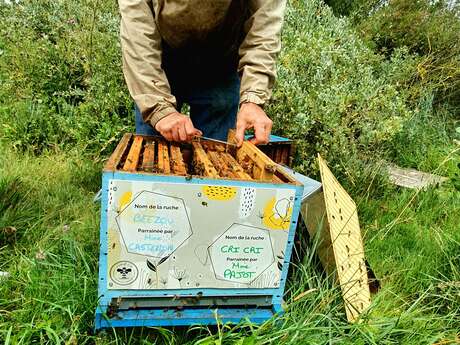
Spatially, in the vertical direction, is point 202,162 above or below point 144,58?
below

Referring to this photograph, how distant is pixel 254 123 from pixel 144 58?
561 mm

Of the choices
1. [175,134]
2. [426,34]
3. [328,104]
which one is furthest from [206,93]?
[426,34]

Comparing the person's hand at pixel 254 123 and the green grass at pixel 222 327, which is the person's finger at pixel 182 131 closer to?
the person's hand at pixel 254 123

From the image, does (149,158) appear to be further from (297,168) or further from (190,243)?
(297,168)

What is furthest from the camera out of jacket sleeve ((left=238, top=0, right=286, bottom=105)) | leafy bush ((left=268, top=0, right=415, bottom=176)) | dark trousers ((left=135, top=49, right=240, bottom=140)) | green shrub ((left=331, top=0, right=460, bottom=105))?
green shrub ((left=331, top=0, right=460, bottom=105))

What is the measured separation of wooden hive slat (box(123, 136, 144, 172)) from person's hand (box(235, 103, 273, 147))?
0.44m

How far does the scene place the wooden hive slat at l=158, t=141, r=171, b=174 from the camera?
5.00ft

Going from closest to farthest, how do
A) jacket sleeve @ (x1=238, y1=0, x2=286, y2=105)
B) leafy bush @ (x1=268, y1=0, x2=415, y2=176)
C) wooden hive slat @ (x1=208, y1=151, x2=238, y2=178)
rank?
wooden hive slat @ (x1=208, y1=151, x2=238, y2=178), jacket sleeve @ (x1=238, y1=0, x2=286, y2=105), leafy bush @ (x1=268, y1=0, x2=415, y2=176)

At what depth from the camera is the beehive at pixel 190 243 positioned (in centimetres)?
138

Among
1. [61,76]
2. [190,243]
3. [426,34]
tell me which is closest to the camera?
[190,243]

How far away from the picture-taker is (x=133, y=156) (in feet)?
5.31

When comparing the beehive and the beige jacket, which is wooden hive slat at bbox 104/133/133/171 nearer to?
the beehive

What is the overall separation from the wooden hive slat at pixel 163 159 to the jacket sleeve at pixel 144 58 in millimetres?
110

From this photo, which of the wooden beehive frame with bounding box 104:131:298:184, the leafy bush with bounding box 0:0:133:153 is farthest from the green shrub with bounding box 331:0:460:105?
the wooden beehive frame with bounding box 104:131:298:184
